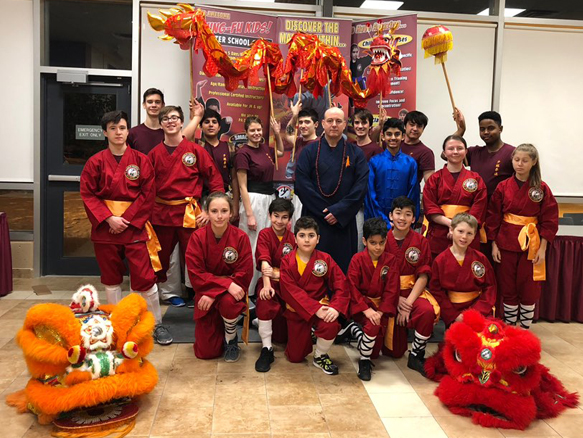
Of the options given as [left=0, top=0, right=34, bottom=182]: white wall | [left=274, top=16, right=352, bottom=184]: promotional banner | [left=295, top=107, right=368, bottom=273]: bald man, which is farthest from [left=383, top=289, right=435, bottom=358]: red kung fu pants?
[left=0, top=0, right=34, bottom=182]: white wall

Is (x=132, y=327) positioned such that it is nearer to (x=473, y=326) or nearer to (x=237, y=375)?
(x=237, y=375)

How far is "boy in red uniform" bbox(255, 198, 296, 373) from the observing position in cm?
326

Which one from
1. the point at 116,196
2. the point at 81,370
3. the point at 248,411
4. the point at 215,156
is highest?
the point at 215,156

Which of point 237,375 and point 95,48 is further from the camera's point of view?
point 95,48

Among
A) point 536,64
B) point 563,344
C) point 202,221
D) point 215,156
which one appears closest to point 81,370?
point 202,221

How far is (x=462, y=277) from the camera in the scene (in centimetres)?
318

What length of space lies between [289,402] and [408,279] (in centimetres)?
116

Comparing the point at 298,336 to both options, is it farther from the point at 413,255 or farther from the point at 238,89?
the point at 238,89

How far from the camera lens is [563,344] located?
12.3ft

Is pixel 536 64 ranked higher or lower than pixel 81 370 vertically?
higher

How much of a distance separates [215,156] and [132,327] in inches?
76.6

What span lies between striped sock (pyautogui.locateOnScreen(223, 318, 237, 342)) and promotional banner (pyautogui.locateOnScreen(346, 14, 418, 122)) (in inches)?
102

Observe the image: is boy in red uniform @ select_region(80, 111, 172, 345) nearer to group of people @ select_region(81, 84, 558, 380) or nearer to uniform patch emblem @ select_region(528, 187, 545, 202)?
group of people @ select_region(81, 84, 558, 380)

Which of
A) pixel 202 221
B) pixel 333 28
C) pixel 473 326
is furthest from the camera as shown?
pixel 333 28
